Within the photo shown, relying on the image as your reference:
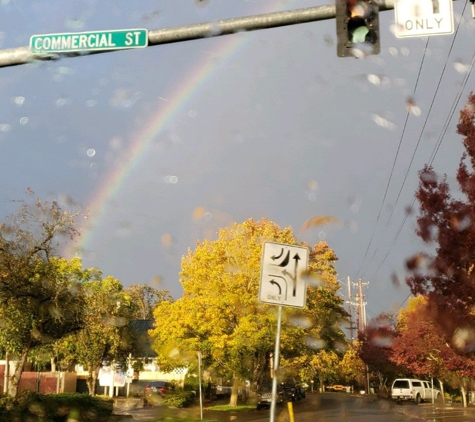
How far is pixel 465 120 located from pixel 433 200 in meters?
2.93

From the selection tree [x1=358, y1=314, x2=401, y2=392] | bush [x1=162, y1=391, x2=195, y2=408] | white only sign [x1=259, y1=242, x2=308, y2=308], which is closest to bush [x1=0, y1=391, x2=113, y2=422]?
white only sign [x1=259, y1=242, x2=308, y2=308]

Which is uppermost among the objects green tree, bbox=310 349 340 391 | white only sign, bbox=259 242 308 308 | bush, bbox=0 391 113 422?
white only sign, bbox=259 242 308 308

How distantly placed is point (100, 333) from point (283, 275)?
13.5m

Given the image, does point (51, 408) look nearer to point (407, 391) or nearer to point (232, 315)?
point (232, 315)

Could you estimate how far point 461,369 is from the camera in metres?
28.1

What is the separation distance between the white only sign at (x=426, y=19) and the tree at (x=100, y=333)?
14.3m

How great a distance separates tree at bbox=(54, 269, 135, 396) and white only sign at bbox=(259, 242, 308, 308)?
445 inches

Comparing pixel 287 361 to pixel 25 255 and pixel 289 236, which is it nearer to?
pixel 289 236

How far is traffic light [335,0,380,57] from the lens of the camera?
26.8 feet

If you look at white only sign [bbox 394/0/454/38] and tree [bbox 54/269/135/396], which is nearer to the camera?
white only sign [bbox 394/0/454/38]

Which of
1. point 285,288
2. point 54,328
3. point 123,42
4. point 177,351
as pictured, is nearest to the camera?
point 123,42

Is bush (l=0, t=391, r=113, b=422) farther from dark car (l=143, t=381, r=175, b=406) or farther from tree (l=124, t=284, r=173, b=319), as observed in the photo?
tree (l=124, t=284, r=173, b=319)

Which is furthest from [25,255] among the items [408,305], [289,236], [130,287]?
[130,287]

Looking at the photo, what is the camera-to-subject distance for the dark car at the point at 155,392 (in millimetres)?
44188
